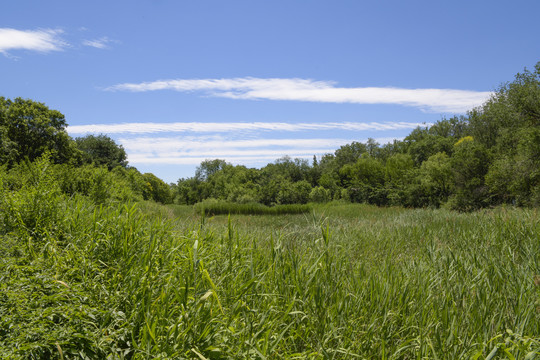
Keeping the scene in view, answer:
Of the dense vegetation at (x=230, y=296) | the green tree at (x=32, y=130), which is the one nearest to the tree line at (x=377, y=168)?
the green tree at (x=32, y=130)

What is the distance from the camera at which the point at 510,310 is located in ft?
11.4

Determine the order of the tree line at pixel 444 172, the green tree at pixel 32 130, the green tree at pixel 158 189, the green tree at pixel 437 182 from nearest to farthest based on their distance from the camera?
1. the tree line at pixel 444 172
2. the green tree at pixel 32 130
3. the green tree at pixel 437 182
4. the green tree at pixel 158 189

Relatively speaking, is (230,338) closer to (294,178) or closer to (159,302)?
(159,302)

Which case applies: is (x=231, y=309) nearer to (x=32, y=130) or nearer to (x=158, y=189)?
(x=32, y=130)

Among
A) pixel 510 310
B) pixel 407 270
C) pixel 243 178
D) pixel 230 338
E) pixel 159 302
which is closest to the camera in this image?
pixel 230 338

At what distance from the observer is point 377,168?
43.9 metres

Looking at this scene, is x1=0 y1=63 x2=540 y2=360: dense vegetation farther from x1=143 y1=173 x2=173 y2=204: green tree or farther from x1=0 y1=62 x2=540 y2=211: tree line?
x1=143 y1=173 x2=173 y2=204: green tree

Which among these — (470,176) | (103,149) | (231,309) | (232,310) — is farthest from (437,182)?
(103,149)

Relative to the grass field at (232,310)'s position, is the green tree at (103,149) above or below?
above

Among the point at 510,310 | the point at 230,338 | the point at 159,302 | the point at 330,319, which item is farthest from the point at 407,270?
the point at 159,302

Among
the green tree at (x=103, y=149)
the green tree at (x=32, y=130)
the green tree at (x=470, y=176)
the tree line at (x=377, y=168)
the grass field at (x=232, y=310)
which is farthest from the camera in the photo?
the green tree at (x=103, y=149)

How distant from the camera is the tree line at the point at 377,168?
18.1 m

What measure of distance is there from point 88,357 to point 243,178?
4962cm

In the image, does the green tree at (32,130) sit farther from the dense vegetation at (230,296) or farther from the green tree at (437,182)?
the green tree at (437,182)
